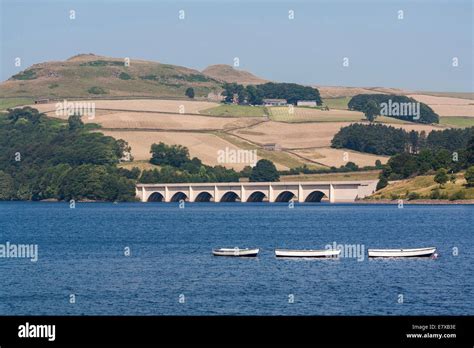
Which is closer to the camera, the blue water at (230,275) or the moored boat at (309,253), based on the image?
the blue water at (230,275)

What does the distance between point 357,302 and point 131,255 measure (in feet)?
143

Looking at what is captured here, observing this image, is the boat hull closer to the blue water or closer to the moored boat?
the blue water

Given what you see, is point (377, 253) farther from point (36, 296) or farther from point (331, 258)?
point (36, 296)

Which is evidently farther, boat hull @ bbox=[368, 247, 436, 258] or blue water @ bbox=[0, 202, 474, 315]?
boat hull @ bbox=[368, 247, 436, 258]

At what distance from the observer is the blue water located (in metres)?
71.3

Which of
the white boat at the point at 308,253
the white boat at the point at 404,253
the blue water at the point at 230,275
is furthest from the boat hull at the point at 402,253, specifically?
the white boat at the point at 308,253

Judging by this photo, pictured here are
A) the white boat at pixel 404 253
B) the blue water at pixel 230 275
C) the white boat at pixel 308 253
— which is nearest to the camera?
the blue water at pixel 230 275

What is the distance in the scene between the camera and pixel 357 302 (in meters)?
72.5

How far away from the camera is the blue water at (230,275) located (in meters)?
71.3

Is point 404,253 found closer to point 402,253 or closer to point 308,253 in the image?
point 402,253

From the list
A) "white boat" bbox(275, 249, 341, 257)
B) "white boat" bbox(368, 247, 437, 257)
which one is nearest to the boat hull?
"white boat" bbox(368, 247, 437, 257)

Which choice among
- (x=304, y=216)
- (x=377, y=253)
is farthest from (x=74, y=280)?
(x=304, y=216)

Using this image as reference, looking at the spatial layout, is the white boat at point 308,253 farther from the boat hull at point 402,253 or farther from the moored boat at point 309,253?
the boat hull at point 402,253

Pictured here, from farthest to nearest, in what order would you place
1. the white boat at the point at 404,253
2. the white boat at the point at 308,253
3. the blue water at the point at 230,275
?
the white boat at the point at 404,253 < the white boat at the point at 308,253 < the blue water at the point at 230,275
